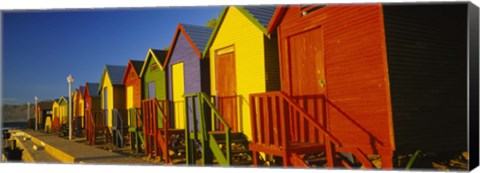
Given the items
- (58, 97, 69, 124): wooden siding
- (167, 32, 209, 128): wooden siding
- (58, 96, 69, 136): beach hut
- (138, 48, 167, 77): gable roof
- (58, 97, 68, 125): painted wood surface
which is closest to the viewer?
(167, 32, 209, 128): wooden siding

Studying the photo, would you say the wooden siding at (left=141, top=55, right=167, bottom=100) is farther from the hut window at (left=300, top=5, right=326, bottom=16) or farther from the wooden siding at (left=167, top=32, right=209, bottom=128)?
the hut window at (left=300, top=5, right=326, bottom=16)

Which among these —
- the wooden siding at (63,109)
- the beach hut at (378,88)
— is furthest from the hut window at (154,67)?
the wooden siding at (63,109)

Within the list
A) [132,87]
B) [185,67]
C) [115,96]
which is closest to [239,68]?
[185,67]

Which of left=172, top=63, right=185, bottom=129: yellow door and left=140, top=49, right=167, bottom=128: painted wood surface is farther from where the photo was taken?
left=140, top=49, right=167, bottom=128: painted wood surface

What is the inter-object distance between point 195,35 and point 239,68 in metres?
3.48

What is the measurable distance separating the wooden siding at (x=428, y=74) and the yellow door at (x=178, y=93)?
8910 millimetres

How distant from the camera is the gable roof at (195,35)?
14.7m

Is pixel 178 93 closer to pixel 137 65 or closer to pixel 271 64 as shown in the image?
pixel 271 64

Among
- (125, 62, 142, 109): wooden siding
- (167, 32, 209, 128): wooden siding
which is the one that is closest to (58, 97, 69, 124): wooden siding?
(125, 62, 142, 109): wooden siding

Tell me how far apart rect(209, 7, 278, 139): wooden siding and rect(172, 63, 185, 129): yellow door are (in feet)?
11.1

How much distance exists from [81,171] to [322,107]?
19.1ft

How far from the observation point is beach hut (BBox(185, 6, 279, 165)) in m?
11.4

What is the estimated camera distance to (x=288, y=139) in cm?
859

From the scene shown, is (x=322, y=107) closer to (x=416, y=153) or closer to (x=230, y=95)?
(x=416, y=153)
